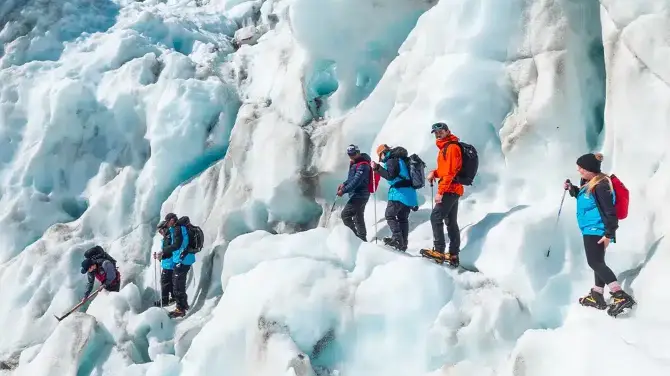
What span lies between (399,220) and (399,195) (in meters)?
0.36

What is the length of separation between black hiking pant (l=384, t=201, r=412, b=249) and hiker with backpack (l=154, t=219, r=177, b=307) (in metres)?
4.10

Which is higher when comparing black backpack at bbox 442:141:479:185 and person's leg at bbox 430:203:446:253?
black backpack at bbox 442:141:479:185

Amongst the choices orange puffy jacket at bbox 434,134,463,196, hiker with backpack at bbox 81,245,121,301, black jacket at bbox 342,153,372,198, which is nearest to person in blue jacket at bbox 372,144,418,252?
black jacket at bbox 342,153,372,198

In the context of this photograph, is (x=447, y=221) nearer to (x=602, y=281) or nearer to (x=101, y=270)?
(x=602, y=281)

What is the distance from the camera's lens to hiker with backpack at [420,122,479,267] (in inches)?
301

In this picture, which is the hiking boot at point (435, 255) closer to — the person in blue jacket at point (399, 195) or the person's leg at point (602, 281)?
the person in blue jacket at point (399, 195)

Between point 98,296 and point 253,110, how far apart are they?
15.9 ft

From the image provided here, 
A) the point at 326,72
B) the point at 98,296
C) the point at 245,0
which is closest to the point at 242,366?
the point at 98,296

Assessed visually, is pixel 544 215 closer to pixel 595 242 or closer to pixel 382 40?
pixel 595 242

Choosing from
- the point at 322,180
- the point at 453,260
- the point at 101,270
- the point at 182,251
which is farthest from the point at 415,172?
the point at 101,270

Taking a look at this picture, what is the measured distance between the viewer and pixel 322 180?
436 inches

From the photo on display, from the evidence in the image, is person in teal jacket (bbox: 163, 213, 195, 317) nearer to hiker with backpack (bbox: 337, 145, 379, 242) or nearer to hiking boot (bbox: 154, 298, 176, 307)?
hiking boot (bbox: 154, 298, 176, 307)

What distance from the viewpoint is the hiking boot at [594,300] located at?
261 inches

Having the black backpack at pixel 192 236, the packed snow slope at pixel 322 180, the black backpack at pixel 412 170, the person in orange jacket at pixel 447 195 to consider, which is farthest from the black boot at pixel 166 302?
the person in orange jacket at pixel 447 195
